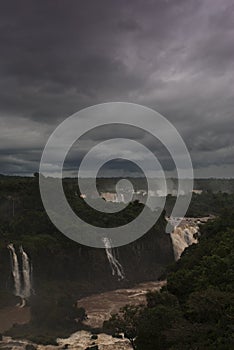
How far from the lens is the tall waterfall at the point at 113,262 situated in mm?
48719

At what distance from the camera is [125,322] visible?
71.8ft

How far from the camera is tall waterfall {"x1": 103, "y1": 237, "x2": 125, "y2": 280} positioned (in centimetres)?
4872

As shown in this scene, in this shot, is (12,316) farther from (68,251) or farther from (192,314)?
(192,314)

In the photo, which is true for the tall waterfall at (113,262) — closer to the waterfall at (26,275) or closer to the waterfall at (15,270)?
the waterfall at (26,275)

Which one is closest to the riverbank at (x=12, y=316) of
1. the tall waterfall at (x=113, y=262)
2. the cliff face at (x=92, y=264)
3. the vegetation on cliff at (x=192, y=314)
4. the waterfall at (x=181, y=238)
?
the cliff face at (x=92, y=264)

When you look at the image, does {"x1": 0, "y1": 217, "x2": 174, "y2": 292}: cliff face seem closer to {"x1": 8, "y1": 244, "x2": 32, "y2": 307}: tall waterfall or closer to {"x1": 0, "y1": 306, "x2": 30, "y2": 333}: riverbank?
{"x1": 8, "y1": 244, "x2": 32, "y2": 307}: tall waterfall

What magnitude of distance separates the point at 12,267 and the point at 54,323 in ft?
38.1

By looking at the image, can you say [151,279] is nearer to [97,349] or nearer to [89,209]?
[89,209]

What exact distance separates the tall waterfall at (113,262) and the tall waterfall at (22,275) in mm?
9772

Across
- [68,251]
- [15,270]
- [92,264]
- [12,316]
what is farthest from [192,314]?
[92,264]

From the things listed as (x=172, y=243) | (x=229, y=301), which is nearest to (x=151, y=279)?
(x=172, y=243)

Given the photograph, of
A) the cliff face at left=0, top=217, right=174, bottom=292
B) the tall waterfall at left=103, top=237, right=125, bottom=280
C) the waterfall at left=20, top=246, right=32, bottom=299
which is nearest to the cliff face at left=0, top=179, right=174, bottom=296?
the cliff face at left=0, top=217, right=174, bottom=292

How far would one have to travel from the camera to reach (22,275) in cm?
4328

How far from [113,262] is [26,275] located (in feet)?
35.2
